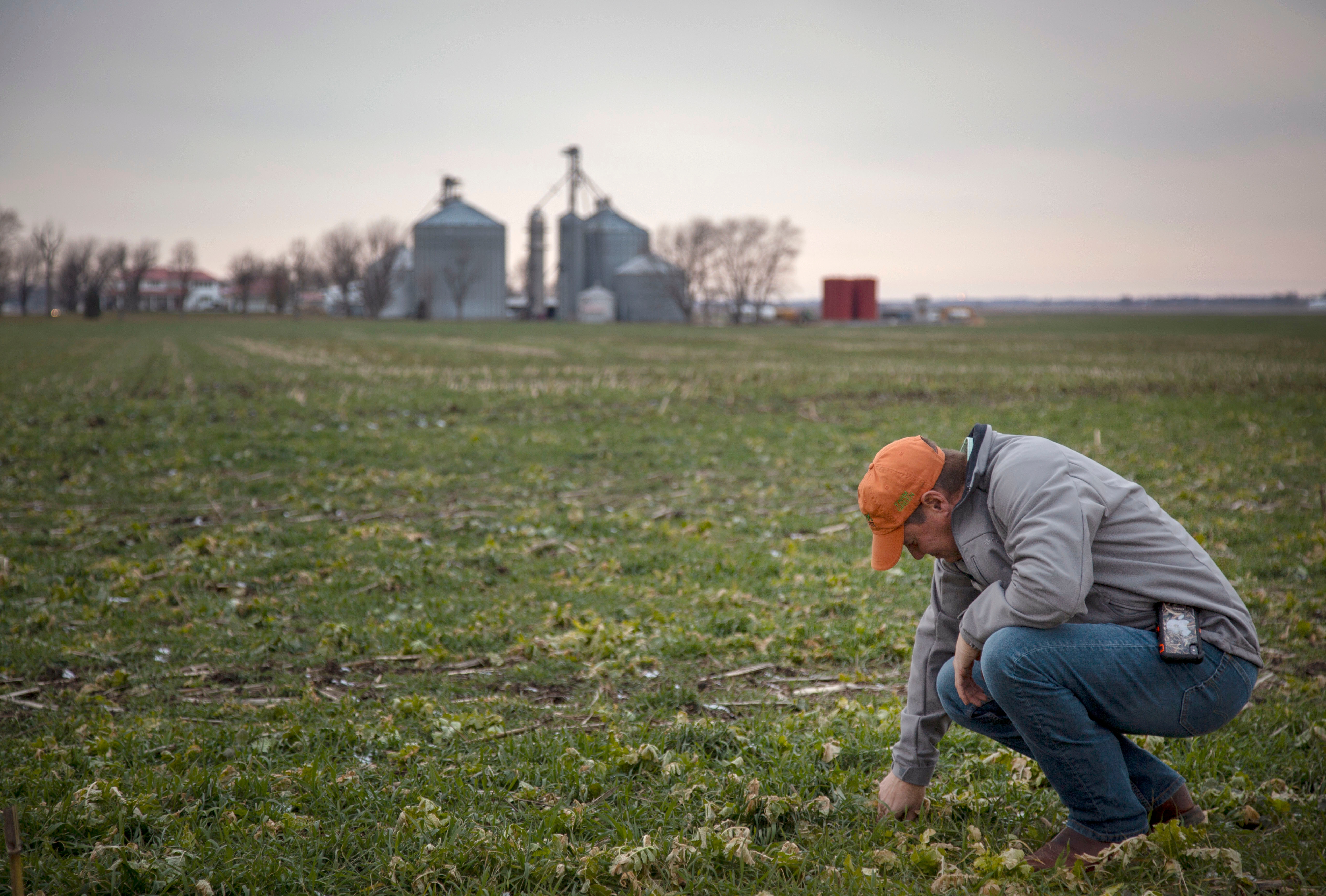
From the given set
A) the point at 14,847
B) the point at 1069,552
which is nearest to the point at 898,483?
the point at 1069,552

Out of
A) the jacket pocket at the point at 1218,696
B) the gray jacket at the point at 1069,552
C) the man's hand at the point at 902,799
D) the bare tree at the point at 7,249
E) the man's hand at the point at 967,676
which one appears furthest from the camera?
the bare tree at the point at 7,249

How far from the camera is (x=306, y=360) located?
32.0m

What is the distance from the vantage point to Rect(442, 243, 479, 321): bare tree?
304 ft

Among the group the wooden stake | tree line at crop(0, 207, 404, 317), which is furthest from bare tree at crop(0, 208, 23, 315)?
the wooden stake

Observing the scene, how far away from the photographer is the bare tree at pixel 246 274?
118312 mm

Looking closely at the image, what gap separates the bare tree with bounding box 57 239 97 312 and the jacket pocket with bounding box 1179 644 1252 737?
5242 inches

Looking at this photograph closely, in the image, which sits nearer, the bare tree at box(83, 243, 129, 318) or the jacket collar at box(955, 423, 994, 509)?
the jacket collar at box(955, 423, 994, 509)

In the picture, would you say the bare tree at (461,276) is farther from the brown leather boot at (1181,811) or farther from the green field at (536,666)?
the brown leather boot at (1181,811)

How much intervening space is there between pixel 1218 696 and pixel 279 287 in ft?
417

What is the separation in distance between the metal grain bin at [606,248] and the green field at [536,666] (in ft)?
275

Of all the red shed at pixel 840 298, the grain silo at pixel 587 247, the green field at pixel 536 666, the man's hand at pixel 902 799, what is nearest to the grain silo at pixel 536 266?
the grain silo at pixel 587 247

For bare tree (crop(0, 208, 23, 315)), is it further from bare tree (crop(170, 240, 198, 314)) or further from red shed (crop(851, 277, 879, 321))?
red shed (crop(851, 277, 879, 321))

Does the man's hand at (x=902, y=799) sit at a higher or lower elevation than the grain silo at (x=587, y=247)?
lower

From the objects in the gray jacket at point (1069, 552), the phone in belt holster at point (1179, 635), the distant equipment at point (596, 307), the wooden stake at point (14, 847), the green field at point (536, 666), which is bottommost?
the green field at point (536, 666)
